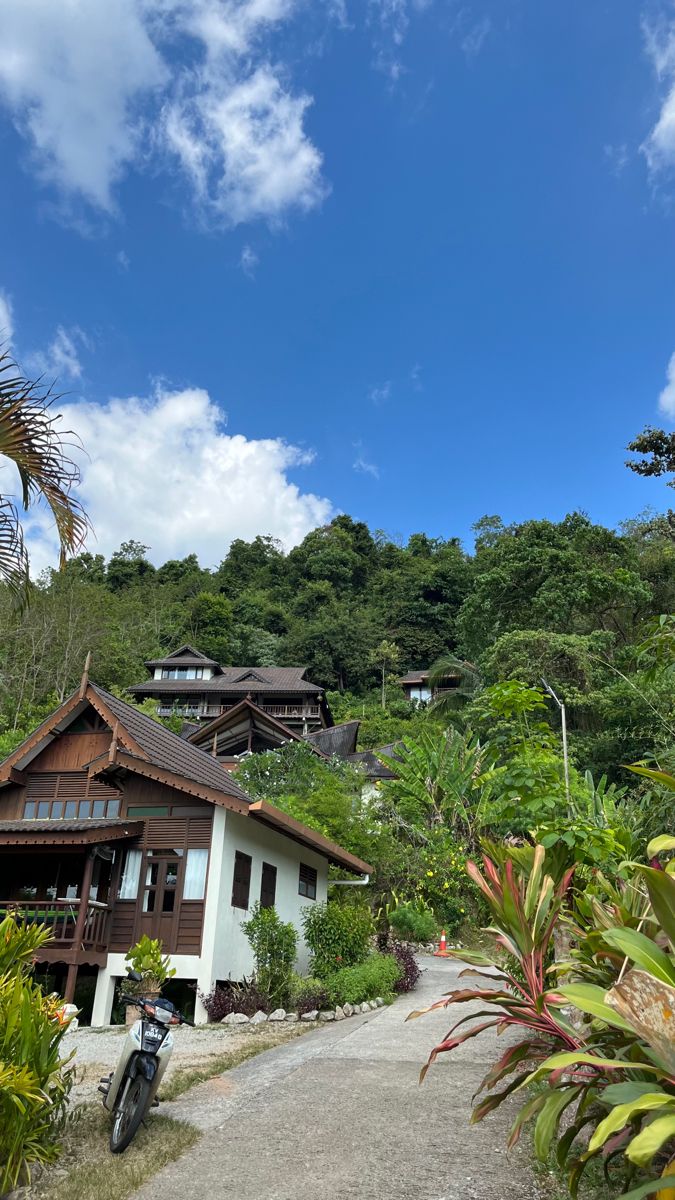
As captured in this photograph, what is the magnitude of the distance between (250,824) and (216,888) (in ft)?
5.36

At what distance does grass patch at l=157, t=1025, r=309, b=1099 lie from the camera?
23.6ft

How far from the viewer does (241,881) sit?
14344 millimetres

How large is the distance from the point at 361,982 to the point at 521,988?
10.1 metres

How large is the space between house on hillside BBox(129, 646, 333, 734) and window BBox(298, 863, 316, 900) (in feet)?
94.0

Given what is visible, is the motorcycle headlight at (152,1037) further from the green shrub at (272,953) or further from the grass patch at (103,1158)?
the green shrub at (272,953)

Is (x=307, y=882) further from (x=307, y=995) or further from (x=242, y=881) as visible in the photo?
(x=307, y=995)

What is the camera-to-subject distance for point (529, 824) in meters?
7.82

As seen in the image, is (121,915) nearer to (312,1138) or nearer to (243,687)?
(312,1138)

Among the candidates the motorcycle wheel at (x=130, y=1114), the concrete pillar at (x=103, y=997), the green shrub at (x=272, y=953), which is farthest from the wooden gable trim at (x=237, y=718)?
the motorcycle wheel at (x=130, y=1114)

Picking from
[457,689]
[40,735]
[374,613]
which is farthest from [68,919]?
[374,613]

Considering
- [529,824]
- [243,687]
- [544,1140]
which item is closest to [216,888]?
[529,824]

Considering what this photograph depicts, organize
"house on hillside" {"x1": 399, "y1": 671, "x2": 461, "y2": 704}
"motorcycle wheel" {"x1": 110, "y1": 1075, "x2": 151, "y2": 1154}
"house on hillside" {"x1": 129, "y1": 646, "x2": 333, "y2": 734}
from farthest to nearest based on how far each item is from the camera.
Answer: "house on hillside" {"x1": 399, "y1": 671, "x2": 461, "y2": 704} → "house on hillside" {"x1": 129, "y1": 646, "x2": 333, "y2": 734} → "motorcycle wheel" {"x1": 110, "y1": 1075, "x2": 151, "y2": 1154}

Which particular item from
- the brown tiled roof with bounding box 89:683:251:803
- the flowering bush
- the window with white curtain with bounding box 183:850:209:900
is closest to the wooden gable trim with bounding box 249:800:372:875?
the brown tiled roof with bounding box 89:683:251:803

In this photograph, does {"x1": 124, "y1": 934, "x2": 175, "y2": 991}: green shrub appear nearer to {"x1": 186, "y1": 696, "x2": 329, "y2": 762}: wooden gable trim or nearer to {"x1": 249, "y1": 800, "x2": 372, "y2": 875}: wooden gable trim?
{"x1": 249, "y1": 800, "x2": 372, "y2": 875}: wooden gable trim
